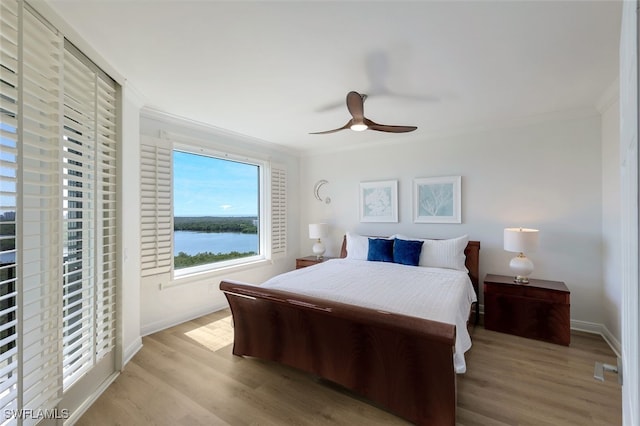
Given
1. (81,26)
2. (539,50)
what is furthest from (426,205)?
(81,26)

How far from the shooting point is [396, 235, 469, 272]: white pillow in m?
3.50

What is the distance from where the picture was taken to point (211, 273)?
3.90m

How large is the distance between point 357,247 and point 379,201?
34.0 inches

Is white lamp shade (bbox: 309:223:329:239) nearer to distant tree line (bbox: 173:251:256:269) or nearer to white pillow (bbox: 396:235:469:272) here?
distant tree line (bbox: 173:251:256:269)

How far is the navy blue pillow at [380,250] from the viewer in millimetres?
3887

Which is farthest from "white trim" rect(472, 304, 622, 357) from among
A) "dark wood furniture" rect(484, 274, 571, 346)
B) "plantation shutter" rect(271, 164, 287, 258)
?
"plantation shutter" rect(271, 164, 287, 258)

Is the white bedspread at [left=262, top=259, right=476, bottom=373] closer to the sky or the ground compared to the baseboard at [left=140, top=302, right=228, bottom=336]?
closer to the sky

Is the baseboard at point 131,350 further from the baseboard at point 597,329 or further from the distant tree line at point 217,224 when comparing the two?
the baseboard at point 597,329

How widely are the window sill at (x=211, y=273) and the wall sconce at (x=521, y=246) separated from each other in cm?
344

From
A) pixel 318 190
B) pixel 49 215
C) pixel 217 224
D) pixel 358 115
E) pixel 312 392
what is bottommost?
pixel 312 392

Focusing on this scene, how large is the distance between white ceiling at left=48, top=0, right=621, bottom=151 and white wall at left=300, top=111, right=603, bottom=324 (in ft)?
1.41

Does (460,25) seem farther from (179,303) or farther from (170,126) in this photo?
(179,303)

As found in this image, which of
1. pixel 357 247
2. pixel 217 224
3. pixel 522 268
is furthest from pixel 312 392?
pixel 217 224

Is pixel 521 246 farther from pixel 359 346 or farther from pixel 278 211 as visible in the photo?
pixel 278 211
